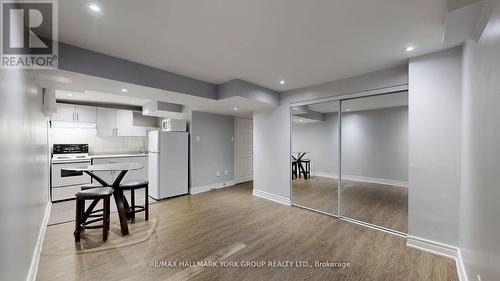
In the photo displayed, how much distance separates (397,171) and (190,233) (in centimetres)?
377

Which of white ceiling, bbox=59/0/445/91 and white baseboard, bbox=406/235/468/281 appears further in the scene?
white baseboard, bbox=406/235/468/281

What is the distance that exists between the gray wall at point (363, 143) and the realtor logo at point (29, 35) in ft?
12.5

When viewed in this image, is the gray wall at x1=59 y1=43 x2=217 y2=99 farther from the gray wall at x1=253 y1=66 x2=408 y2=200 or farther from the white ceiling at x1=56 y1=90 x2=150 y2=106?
the white ceiling at x1=56 y1=90 x2=150 y2=106

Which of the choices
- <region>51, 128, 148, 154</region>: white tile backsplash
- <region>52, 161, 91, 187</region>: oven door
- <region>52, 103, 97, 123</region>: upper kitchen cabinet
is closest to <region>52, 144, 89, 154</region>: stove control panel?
<region>51, 128, 148, 154</region>: white tile backsplash

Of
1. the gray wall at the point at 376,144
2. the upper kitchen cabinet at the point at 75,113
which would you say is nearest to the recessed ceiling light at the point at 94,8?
the gray wall at the point at 376,144

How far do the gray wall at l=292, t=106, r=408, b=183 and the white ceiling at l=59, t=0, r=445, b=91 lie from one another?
111 centimetres

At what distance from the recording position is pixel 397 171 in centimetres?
358

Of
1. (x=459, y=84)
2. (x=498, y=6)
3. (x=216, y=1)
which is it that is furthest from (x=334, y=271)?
(x=216, y=1)

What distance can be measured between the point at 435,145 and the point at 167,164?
15.5 ft

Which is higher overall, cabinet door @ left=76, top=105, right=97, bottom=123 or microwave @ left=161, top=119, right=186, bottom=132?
cabinet door @ left=76, top=105, right=97, bottom=123

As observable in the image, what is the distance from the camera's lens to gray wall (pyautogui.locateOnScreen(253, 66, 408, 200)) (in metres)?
3.01

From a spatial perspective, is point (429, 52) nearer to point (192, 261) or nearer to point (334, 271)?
point (334, 271)

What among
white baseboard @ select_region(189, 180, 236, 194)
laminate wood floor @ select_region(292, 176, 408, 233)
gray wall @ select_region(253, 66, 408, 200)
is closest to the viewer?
gray wall @ select_region(253, 66, 408, 200)

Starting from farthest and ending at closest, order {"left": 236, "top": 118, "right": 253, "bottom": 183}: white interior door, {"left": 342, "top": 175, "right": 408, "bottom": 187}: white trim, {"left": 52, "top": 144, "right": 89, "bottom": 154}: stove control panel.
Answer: {"left": 236, "top": 118, "right": 253, "bottom": 183}: white interior door
{"left": 52, "top": 144, "right": 89, "bottom": 154}: stove control panel
{"left": 342, "top": 175, "right": 408, "bottom": 187}: white trim
